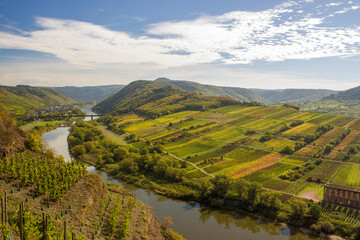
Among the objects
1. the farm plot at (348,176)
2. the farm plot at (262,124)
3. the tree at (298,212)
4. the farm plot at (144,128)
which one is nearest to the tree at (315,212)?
the tree at (298,212)

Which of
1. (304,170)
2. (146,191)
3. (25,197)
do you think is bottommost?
Answer: (146,191)

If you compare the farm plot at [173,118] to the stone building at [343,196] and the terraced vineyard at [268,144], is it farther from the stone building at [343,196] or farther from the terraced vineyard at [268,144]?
the stone building at [343,196]

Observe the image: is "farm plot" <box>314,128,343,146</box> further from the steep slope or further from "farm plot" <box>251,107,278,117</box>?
the steep slope

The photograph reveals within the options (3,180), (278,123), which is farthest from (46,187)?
(278,123)

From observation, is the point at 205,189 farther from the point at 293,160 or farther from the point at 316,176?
the point at 293,160

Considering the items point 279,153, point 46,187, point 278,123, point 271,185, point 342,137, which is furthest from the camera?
point 278,123

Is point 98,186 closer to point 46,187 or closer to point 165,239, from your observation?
point 46,187

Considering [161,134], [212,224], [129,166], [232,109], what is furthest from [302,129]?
[129,166]
